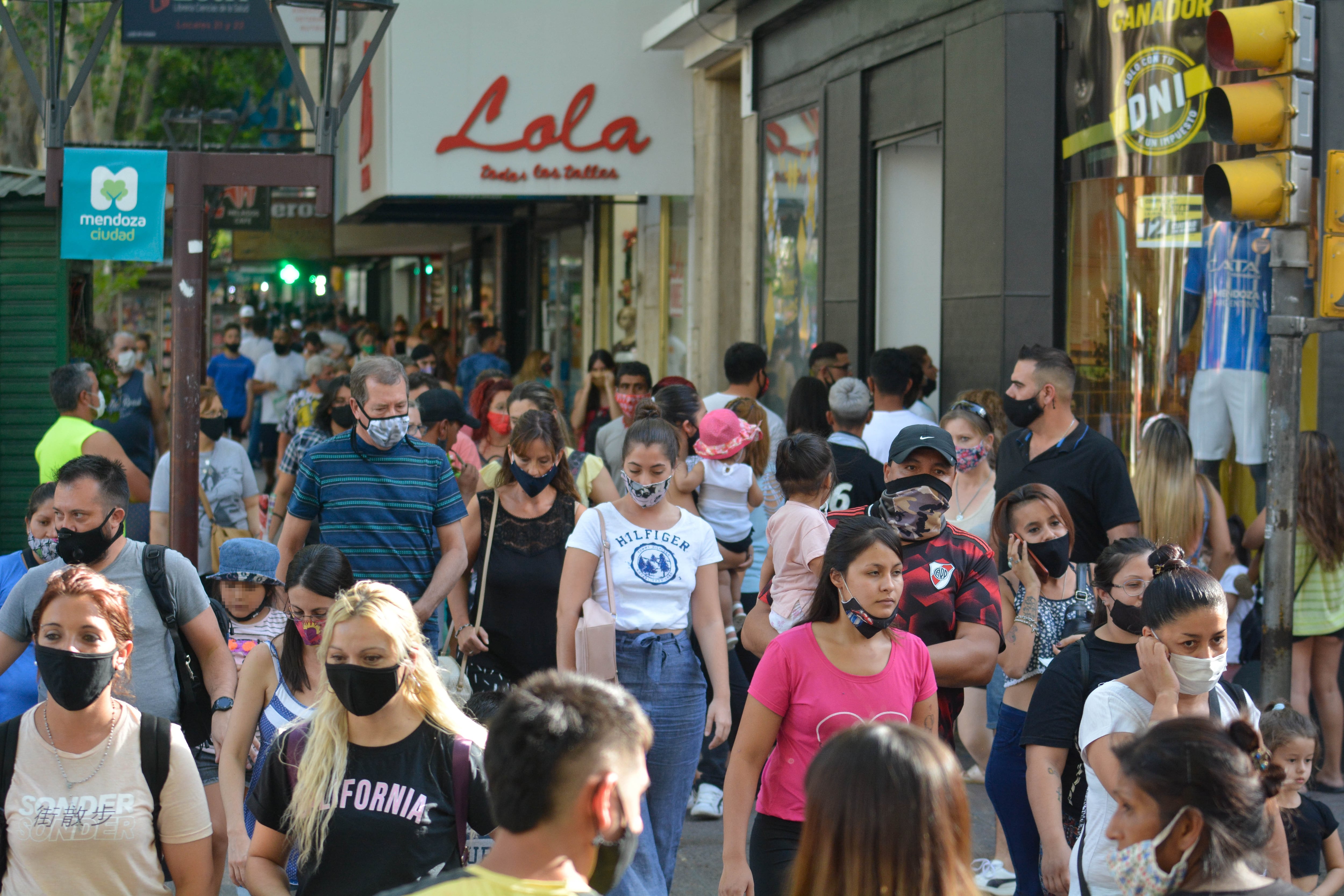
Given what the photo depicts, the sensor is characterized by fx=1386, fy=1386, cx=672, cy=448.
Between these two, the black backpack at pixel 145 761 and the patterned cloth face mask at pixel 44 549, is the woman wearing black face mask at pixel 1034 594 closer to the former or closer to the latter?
the black backpack at pixel 145 761

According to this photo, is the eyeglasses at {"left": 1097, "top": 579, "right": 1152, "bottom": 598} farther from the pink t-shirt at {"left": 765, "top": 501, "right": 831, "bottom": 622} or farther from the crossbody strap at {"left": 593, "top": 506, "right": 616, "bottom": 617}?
the crossbody strap at {"left": 593, "top": 506, "right": 616, "bottom": 617}

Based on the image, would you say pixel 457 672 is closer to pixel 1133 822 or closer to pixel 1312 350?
pixel 1133 822

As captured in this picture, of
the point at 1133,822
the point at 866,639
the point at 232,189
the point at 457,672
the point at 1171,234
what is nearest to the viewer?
the point at 1133,822

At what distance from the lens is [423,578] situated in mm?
5758

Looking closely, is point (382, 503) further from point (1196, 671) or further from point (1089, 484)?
point (1196, 671)

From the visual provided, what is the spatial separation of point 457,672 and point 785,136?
8597 millimetres

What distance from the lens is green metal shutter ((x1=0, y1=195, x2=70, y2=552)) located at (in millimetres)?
11375

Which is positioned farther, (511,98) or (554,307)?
(554,307)

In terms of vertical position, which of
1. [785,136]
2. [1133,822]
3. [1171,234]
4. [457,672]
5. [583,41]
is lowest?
[457,672]

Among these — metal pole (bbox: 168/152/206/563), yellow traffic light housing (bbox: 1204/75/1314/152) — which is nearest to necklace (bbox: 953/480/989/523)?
yellow traffic light housing (bbox: 1204/75/1314/152)

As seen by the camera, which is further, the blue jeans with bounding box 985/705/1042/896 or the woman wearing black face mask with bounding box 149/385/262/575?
the woman wearing black face mask with bounding box 149/385/262/575

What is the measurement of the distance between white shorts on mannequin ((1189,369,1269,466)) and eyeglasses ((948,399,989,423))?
1431 mm

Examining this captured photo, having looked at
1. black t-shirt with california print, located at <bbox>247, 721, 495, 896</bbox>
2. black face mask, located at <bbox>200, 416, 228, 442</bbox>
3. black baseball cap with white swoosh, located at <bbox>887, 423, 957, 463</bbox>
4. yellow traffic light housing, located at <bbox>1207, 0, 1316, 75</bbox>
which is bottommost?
black t-shirt with california print, located at <bbox>247, 721, 495, 896</bbox>

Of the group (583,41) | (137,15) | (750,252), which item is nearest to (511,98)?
(583,41)
